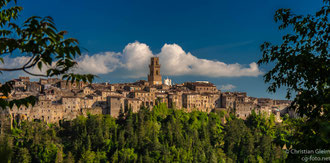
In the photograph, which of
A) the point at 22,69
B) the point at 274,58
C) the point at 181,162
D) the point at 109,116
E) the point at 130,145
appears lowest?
the point at 181,162

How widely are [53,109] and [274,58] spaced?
51.0 metres

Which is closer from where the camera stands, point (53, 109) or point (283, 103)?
point (53, 109)

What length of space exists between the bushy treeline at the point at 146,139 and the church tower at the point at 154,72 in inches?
1153

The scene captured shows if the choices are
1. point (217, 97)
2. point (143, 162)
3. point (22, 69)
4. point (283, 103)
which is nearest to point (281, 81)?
point (22, 69)

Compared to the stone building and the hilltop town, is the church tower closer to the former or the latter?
the hilltop town

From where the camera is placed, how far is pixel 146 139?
54156 millimetres

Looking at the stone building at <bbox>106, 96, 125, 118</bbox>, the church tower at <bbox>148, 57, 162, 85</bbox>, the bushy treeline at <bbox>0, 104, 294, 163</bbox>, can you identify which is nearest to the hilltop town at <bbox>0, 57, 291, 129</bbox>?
the stone building at <bbox>106, 96, 125, 118</bbox>

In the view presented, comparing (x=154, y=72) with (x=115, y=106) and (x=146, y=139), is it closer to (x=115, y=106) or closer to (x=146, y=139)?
(x=115, y=106)

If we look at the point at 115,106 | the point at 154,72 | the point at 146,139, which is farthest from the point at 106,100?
the point at 154,72

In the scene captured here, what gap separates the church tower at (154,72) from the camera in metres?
94.6

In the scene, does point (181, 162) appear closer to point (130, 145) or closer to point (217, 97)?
point (130, 145)

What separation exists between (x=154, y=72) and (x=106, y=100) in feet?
117

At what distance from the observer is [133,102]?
6116 cm

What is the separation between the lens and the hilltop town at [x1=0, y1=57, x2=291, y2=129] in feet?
173
